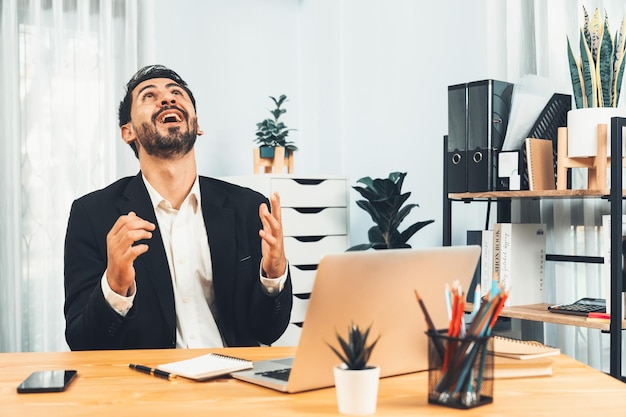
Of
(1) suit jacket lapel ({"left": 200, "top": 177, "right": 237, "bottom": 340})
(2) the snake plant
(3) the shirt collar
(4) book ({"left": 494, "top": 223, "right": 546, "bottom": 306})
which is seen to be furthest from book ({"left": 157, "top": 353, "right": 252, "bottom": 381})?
(2) the snake plant

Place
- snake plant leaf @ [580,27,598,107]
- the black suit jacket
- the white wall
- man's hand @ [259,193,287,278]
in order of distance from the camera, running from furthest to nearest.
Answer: the white wall, snake plant leaf @ [580,27,598,107], the black suit jacket, man's hand @ [259,193,287,278]

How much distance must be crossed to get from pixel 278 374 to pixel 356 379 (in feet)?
0.84

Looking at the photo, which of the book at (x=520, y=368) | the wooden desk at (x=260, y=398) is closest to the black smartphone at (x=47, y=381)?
the wooden desk at (x=260, y=398)

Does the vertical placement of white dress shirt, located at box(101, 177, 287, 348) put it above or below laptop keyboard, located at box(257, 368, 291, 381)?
above

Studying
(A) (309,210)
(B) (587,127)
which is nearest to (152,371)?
(B) (587,127)

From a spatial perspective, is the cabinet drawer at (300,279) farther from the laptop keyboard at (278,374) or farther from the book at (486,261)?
the laptop keyboard at (278,374)

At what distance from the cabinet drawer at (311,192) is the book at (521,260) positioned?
3.87 ft

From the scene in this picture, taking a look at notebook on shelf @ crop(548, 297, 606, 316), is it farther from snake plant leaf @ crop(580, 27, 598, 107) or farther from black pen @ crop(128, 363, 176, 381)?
black pen @ crop(128, 363, 176, 381)

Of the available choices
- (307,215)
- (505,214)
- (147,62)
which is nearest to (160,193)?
(505,214)

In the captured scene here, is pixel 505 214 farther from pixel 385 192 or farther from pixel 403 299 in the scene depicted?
pixel 403 299

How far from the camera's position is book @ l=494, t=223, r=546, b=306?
7.95 feet

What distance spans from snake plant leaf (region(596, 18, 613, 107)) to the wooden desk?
3.79 feet

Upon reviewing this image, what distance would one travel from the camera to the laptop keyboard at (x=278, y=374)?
3.80ft

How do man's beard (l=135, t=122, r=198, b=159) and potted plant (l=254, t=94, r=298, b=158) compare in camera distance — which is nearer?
man's beard (l=135, t=122, r=198, b=159)
